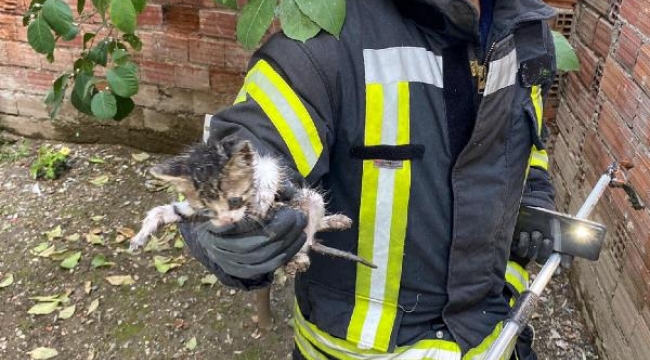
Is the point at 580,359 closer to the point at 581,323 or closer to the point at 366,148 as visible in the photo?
the point at 581,323

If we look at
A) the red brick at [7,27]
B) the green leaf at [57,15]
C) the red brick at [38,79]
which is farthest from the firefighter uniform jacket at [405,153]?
the red brick at [7,27]

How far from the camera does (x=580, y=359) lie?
253 centimetres

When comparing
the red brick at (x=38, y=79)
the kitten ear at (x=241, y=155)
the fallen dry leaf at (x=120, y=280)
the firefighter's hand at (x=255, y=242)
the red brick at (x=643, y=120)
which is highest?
the kitten ear at (x=241, y=155)

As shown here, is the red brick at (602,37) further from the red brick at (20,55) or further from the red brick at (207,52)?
the red brick at (20,55)

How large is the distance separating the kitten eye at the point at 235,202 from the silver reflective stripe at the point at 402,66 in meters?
0.51

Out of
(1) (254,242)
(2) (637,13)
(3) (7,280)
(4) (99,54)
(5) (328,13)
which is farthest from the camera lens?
(3) (7,280)

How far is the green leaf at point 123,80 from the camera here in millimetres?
2338

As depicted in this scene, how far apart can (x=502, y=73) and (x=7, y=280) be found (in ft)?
8.02

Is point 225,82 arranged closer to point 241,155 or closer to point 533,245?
point 533,245

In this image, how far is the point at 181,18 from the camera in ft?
10.2

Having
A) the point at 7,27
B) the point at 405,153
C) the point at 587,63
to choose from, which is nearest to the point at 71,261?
the point at 7,27

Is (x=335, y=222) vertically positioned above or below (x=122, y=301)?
above

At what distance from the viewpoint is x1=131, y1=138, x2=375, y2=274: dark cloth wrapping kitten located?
89 centimetres

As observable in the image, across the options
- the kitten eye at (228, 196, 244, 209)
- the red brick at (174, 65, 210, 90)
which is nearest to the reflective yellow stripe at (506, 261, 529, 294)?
the kitten eye at (228, 196, 244, 209)
